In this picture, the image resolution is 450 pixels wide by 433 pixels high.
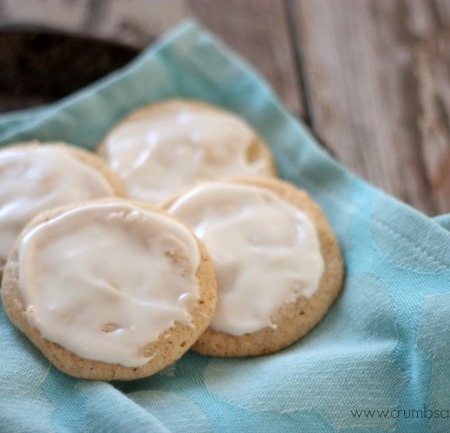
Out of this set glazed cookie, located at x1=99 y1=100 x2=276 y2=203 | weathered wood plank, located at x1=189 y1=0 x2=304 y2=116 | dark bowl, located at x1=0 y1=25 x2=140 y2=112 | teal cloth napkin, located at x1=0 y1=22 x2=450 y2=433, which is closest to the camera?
teal cloth napkin, located at x1=0 y1=22 x2=450 y2=433

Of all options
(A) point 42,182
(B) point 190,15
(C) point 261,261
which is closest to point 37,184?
(A) point 42,182

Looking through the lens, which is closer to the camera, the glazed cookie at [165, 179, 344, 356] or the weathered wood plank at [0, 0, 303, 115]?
the glazed cookie at [165, 179, 344, 356]

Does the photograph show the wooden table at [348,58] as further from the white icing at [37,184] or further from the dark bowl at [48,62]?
the white icing at [37,184]

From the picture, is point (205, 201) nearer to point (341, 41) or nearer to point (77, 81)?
point (77, 81)

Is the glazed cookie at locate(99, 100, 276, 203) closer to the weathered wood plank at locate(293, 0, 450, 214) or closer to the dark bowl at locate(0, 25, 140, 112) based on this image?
Answer: the dark bowl at locate(0, 25, 140, 112)

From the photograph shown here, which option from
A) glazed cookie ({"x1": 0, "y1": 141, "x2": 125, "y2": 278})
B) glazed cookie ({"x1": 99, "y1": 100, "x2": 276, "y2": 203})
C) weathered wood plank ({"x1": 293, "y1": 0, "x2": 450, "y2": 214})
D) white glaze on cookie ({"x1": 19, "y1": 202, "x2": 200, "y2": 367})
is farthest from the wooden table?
white glaze on cookie ({"x1": 19, "y1": 202, "x2": 200, "y2": 367})

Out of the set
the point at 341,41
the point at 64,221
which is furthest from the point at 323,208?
the point at 341,41

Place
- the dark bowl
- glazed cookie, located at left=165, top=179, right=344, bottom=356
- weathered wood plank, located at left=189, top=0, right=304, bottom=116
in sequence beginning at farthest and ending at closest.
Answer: weathered wood plank, located at left=189, top=0, right=304, bottom=116 < the dark bowl < glazed cookie, located at left=165, top=179, right=344, bottom=356
